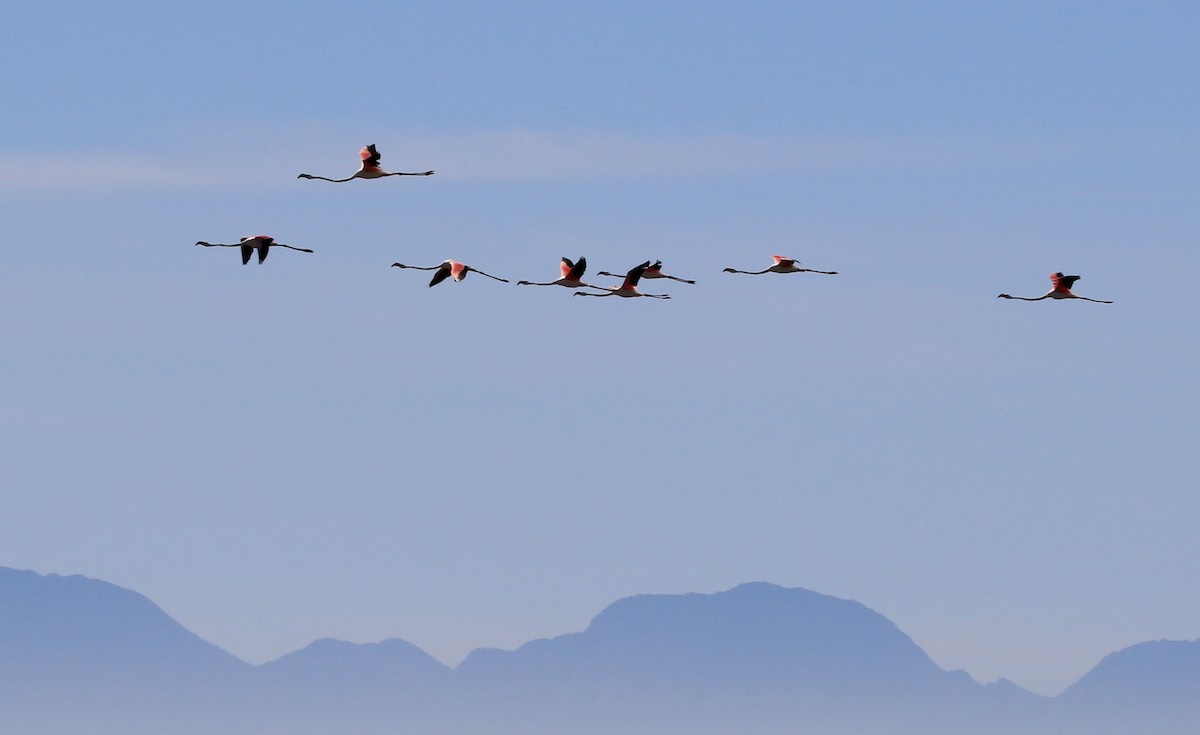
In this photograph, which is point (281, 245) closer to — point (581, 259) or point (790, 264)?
point (581, 259)

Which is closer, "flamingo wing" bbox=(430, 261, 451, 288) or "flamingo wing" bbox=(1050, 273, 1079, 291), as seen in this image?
"flamingo wing" bbox=(430, 261, 451, 288)

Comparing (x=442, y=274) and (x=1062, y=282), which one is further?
(x=1062, y=282)

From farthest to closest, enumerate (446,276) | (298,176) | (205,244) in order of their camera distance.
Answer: (298,176) < (205,244) < (446,276)

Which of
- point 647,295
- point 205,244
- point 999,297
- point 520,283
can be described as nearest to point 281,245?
point 205,244

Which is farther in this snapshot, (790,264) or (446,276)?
(790,264)

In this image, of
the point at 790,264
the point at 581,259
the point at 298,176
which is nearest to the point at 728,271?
the point at 790,264

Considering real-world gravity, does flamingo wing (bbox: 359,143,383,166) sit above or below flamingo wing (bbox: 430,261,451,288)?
above

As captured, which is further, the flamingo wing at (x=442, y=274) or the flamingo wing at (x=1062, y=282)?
the flamingo wing at (x=1062, y=282)

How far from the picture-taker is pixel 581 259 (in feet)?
357

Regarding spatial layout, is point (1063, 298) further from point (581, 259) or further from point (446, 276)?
point (446, 276)

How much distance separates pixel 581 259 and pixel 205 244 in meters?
16.5

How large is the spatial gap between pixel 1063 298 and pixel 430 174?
98.5ft

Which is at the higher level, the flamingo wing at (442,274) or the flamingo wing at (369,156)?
the flamingo wing at (369,156)

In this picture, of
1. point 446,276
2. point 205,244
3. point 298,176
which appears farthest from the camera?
point 298,176
